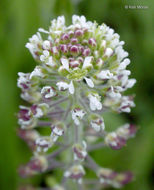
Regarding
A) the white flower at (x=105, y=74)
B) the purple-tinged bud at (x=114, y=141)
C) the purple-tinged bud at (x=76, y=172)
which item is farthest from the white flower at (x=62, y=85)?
the purple-tinged bud at (x=76, y=172)

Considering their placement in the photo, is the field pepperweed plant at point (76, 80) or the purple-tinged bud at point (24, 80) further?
the purple-tinged bud at point (24, 80)

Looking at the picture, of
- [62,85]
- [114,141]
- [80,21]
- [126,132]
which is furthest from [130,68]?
[62,85]

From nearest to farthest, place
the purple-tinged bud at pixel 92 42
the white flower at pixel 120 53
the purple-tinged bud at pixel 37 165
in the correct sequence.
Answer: the purple-tinged bud at pixel 92 42
the white flower at pixel 120 53
the purple-tinged bud at pixel 37 165

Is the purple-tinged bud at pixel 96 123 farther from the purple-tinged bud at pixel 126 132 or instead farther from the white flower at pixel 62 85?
the purple-tinged bud at pixel 126 132

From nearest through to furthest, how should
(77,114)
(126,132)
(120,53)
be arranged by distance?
(77,114), (120,53), (126,132)

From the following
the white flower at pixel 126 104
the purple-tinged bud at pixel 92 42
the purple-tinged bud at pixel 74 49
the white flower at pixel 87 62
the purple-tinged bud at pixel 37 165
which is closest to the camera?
the white flower at pixel 87 62

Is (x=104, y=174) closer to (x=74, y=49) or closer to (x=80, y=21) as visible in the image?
(x=74, y=49)

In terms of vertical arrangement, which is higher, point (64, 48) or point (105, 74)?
point (64, 48)
